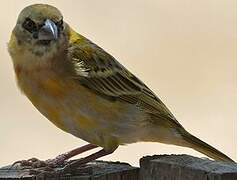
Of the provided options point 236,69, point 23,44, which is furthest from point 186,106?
point 23,44

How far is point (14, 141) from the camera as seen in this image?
35.4 feet

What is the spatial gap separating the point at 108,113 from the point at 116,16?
27.5 feet

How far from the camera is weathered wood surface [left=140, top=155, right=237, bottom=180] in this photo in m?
4.61

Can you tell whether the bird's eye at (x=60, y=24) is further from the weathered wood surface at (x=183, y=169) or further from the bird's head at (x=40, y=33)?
the weathered wood surface at (x=183, y=169)

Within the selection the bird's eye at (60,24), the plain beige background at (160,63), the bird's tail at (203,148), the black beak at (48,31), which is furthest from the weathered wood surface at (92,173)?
the plain beige background at (160,63)

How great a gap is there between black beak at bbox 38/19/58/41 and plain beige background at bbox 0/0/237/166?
3290mm

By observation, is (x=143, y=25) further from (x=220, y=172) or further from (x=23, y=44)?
(x=220, y=172)

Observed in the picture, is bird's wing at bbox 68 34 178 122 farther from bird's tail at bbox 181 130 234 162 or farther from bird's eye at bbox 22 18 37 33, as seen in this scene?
bird's eye at bbox 22 18 37 33

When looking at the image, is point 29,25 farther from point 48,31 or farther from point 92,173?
point 92,173

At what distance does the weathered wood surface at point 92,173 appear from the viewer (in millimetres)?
4902

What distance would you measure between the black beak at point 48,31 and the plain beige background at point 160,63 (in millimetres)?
3290

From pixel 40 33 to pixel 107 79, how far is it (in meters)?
0.59

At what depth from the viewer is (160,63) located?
42.8ft

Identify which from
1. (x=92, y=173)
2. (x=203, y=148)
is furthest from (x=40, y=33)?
(x=92, y=173)
